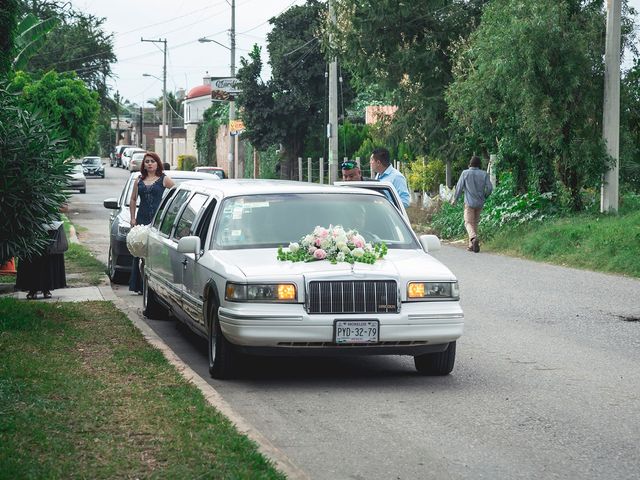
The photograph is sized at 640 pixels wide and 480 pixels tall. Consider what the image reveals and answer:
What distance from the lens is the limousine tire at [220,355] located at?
30.6 ft

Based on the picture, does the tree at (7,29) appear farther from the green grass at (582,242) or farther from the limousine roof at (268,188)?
the green grass at (582,242)

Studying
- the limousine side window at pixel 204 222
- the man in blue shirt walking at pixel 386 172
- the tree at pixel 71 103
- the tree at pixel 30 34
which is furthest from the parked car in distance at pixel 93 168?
the limousine side window at pixel 204 222

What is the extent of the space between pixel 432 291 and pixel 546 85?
13842 mm

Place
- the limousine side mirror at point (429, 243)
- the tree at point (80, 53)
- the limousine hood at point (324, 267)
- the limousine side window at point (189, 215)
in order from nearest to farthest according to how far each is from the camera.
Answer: the limousine hood at point (324, 267), the limousine side mirror at point (429, 243), the limousine side window at point (189, 215), the tree at point (80, 53)

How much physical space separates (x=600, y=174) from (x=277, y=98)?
3254cm

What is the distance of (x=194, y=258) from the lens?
10445mm

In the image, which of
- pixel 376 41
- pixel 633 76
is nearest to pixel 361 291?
pixel 633 76

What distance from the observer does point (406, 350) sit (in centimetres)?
924

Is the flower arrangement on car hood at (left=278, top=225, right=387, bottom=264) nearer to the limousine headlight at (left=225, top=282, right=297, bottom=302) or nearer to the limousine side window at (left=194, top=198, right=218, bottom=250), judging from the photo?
the limousine headlight at (left=225, top=282, right=297, bottom=302)

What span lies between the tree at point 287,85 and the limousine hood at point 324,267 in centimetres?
4337

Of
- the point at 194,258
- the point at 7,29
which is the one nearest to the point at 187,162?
the point at 7,29

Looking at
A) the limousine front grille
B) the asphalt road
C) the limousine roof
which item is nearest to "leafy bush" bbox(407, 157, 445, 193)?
the asphalt road

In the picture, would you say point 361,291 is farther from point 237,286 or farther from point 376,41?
point 376,41

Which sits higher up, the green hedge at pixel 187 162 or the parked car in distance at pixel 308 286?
the parked car in distance at pixel 308 286
